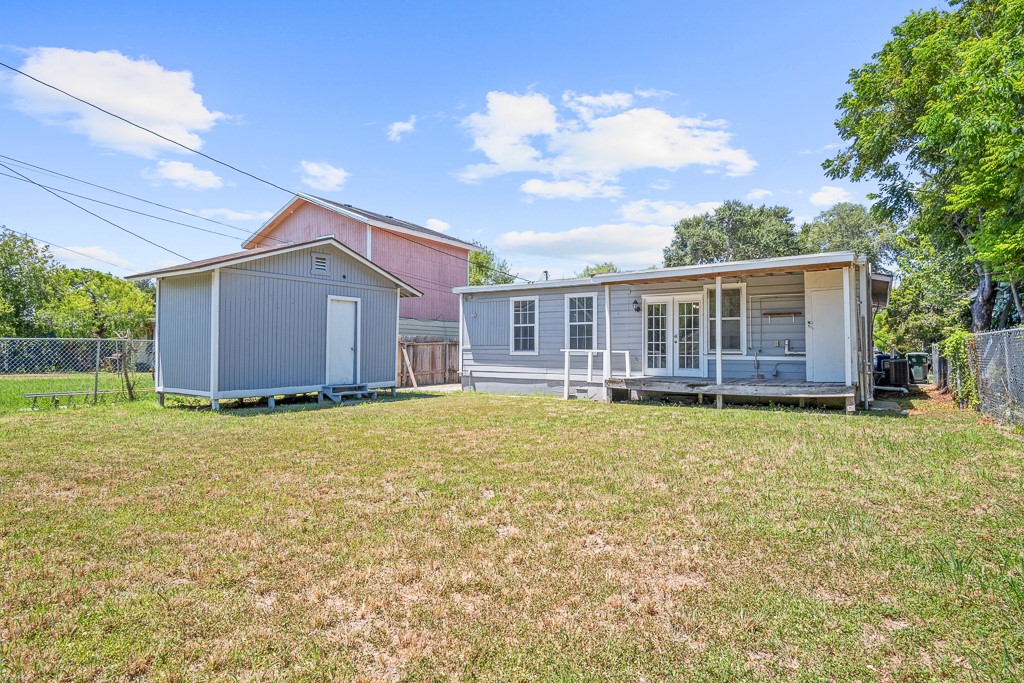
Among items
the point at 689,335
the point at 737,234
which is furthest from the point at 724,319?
the point at 737,234

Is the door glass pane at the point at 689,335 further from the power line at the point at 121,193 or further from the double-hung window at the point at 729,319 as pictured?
the power line at the point at 121,193

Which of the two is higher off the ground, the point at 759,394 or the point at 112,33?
the point at 112,33

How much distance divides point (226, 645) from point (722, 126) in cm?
2024

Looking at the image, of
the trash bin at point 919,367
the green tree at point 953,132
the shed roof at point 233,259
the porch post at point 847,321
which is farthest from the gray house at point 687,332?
the trash bin at point 919,367

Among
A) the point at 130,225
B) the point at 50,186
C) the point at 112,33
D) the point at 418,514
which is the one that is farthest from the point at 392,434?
the point at 130,225

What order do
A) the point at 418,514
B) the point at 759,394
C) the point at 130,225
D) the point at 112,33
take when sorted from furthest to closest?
the point at 130,225 < the point at 112,33 < the point at 759,394 < the point at 418,514

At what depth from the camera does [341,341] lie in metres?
12.5

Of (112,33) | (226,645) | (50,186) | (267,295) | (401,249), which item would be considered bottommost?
(226,645)

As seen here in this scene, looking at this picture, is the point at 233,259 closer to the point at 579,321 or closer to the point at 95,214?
the point at 579,321

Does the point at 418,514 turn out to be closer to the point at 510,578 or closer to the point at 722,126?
the point at 510,578

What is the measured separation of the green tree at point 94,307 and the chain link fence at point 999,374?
92.2ft

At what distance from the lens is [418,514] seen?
4184 millimetres

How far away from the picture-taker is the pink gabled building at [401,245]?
19.0 metres

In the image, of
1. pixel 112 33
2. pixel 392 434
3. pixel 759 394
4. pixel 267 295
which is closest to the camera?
pixel 392 434
